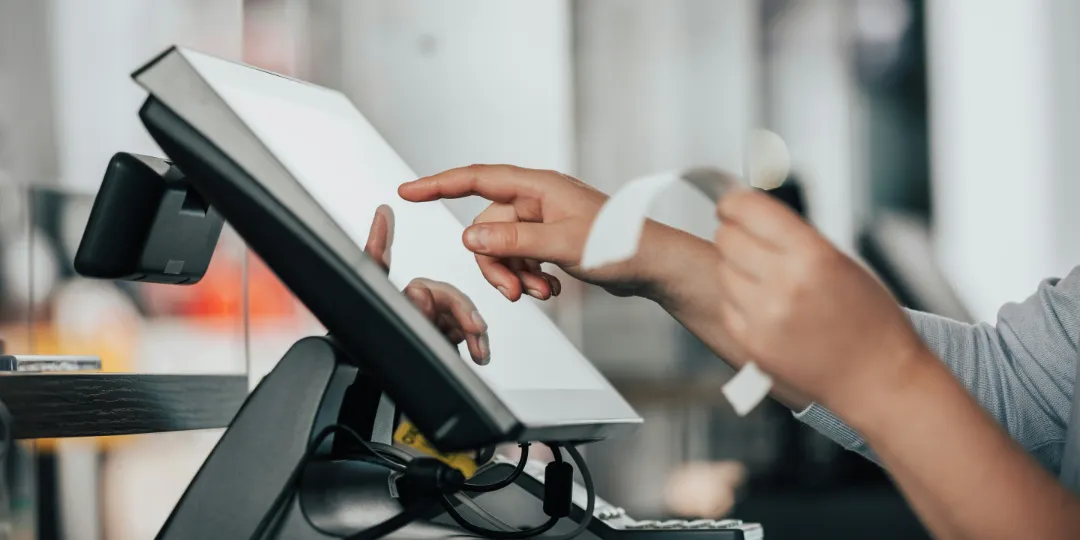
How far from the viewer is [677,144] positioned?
376 cm

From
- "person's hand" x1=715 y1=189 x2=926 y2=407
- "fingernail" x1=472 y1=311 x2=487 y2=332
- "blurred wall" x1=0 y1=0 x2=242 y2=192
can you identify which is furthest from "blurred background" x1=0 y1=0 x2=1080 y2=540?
"person's hand" x1=715 y1=189 x2=926 y2=407

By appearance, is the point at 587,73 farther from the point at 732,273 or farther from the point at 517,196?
the point at 732,273

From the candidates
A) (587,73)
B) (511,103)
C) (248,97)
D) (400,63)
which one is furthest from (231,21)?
(587,73)

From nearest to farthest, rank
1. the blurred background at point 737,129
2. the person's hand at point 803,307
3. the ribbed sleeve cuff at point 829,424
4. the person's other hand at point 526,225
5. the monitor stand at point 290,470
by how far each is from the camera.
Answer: the person's hand at point 803,307, the monitor stand at point 290,470, the person's other hand at point 526,225, the ribbed sleeve cuff at point 829,424, the blurred background at point 737,129

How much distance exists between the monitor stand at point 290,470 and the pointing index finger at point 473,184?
13cm

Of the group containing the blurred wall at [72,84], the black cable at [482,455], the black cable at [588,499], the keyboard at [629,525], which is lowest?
the keyboard at [629,525]

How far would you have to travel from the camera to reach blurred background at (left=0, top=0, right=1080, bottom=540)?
295cm

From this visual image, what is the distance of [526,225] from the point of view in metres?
0.72

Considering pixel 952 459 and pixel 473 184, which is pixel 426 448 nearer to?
pixel 473 184

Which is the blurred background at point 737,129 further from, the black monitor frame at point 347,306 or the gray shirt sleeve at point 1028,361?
the black monitor frame at point 347,306

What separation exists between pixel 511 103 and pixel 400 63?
375 millimetres

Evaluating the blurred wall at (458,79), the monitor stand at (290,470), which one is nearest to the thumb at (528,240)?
the monitor stand at (290,470)

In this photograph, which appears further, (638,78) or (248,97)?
(638,78)

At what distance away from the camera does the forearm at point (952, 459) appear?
53 cm
